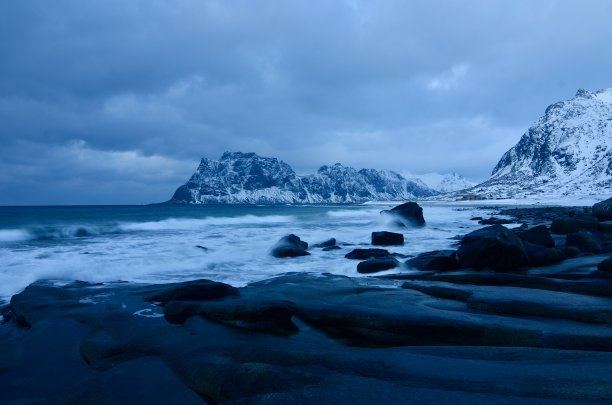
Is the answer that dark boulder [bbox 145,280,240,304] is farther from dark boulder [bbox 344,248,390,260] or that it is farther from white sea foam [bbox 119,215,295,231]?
white sea foam [bbox 119,215,295,231]

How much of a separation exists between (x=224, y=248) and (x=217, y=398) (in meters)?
17.5

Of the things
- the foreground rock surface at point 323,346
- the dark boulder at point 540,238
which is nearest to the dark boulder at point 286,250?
the foreground rock surface at point 323,346

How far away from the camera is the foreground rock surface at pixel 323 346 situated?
3.94 meters

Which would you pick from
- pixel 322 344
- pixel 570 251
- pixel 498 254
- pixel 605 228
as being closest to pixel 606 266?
pixel 498 254

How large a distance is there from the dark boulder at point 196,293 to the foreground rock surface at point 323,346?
1.2 inches

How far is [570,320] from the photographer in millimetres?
5945

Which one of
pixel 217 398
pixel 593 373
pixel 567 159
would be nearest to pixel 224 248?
pixel 217 398

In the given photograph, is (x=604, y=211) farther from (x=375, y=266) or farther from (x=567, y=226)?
(x=375, y=266)

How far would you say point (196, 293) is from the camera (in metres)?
8.27

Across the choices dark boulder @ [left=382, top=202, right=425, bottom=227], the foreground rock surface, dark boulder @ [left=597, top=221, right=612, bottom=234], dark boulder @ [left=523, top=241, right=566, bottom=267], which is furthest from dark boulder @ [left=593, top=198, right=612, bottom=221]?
the foreground rock surface

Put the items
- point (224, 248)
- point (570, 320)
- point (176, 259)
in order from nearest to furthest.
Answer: point (570, 320) → point (176, 259) → point (224, 248)

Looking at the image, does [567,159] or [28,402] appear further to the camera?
[567,159]

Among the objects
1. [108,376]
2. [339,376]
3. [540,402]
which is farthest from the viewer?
[108,376]

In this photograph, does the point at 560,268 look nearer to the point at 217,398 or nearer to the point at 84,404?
the point at 217,398
